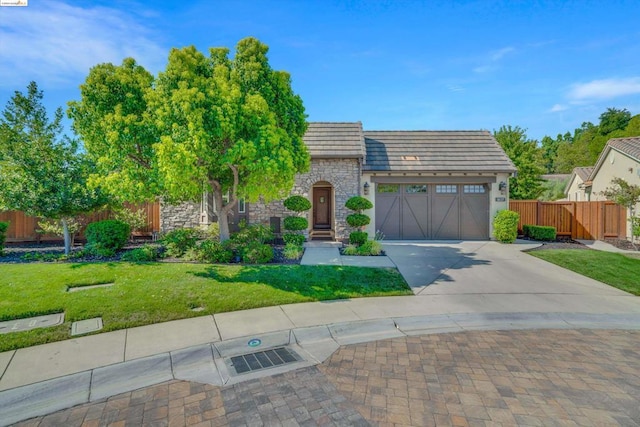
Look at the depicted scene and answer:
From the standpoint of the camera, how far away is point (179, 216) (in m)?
13.7

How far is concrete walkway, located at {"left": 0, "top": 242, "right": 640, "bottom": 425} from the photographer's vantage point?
380cm

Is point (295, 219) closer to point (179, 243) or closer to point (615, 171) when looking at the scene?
point (179, 243)

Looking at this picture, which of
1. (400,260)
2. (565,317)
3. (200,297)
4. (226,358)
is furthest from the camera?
(400,260)

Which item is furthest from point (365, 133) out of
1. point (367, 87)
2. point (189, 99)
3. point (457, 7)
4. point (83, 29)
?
point (83, 29)

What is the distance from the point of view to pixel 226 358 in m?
4.47

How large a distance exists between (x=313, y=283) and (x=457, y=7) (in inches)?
341

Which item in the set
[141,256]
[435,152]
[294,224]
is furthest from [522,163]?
[141,256]

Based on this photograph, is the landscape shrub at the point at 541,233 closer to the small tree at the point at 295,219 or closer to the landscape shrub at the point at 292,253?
the small tree at the point at 295,219

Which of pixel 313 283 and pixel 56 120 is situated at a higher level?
pixel 56 120

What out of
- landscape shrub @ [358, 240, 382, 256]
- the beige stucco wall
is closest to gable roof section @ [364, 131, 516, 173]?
landscape shrub @ [358, 240, 382, 256]

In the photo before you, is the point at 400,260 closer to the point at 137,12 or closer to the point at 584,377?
the point at 584,377

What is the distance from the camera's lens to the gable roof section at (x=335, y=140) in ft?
44.5

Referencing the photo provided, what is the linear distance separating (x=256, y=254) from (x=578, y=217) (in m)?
15.3

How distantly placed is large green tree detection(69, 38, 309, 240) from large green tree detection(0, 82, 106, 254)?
4.60 ft
